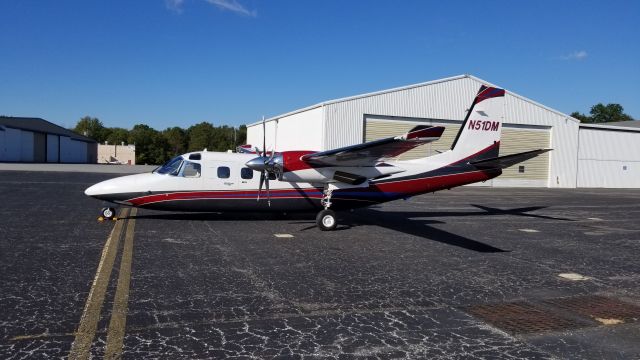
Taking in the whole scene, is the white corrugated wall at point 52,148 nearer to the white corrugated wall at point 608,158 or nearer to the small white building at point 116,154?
the small white building at point 116,154

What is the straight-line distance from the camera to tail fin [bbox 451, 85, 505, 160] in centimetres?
1683

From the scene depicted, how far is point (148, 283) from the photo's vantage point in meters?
7.79

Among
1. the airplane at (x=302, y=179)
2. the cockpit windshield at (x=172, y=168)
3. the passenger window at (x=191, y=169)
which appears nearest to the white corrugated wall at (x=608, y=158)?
the airplane at (x=302, y=179)

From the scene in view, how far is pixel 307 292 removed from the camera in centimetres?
764

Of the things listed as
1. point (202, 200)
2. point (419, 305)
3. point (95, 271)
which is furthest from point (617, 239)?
point (95, 271)

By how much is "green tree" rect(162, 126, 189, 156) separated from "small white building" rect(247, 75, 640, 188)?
95892 millimetres

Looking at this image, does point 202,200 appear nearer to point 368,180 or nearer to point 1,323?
point 368,180

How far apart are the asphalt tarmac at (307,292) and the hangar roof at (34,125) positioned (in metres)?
76.2

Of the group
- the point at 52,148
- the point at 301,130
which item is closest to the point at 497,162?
the point at 301,130

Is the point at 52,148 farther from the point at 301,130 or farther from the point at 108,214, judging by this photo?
the point at 108,214

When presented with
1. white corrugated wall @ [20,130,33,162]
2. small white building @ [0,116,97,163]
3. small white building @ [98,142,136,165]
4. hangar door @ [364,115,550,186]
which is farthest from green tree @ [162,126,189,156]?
hangar door @ [364,115,550,186]

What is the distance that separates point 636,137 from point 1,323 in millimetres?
55262

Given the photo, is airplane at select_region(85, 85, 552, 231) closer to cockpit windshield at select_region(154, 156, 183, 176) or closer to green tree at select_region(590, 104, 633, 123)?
cockpit windshield at select_region(154, 156, 183, 176)

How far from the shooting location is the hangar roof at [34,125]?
77850mm
